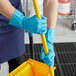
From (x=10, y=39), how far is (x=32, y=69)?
0.33 m

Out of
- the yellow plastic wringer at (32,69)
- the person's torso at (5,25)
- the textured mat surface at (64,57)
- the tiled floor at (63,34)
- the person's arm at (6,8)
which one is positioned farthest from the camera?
the tiled floor at (63,34)

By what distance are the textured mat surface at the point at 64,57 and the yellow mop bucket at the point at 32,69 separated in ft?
2.44

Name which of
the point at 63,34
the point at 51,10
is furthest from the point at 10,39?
the point at 63,34

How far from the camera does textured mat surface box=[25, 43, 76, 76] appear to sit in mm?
2461

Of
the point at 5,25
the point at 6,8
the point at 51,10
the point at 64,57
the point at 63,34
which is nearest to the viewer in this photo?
the point at 6,8

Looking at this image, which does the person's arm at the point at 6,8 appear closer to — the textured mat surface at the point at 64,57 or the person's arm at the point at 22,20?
the person's arm at the point at 22,20

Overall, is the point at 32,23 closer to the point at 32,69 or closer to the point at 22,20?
the point at 22,20

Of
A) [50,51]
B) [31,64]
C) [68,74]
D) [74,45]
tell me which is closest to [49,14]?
[50,51]

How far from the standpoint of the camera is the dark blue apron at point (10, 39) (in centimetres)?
176

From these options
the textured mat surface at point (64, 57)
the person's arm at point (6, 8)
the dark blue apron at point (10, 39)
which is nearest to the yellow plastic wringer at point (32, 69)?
the dark blue apron at point (10, 39)

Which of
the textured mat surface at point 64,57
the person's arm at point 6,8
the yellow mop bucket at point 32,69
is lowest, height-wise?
the textured mat surface at point 64,57

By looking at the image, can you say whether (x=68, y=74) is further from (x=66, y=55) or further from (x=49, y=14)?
(x=49, y=14)

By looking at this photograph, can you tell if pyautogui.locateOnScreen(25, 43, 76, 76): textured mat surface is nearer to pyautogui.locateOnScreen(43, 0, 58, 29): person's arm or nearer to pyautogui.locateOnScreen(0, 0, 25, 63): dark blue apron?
pyautogui.locateOnScreen(0, 0, 25, 63): dark blue apron

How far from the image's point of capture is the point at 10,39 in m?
1.81
